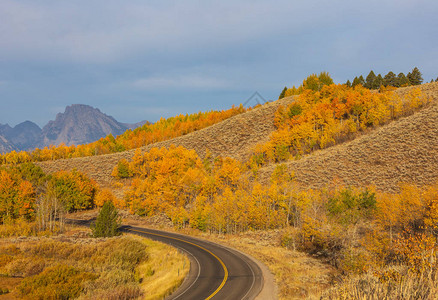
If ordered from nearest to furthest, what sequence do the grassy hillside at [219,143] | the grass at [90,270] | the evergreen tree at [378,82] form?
the grass at [90,270], the grassy hillside at [219,143], the evergreen tree at [378,82]

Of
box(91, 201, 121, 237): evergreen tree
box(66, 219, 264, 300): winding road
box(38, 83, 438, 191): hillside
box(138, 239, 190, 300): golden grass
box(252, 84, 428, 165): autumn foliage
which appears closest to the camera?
box(66, 219, 264, 300): winding road

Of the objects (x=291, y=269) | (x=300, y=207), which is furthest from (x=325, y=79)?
(x=291, y=269)

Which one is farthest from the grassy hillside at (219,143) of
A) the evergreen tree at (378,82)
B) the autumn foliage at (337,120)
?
the evergreen tree at (378,82)

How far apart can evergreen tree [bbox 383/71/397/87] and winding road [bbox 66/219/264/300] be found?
4739 inches

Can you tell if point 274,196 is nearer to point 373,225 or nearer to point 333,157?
point 373,225

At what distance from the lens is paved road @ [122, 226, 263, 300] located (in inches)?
722

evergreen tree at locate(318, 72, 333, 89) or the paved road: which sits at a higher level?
evergreen tree at locate(318, 72, 333, 89)

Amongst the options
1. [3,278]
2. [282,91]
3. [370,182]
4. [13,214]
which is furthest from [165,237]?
[282,91]

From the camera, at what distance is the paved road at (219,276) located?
722 inches

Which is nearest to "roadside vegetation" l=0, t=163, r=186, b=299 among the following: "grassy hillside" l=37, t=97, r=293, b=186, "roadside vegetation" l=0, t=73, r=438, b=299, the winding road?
"roadside vegetation" l=0, t=73, r=438, b=299

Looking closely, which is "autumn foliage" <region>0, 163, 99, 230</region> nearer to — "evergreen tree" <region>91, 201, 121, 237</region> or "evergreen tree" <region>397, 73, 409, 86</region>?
"evergreen tree" <region>91, 201, 121, 237</region>

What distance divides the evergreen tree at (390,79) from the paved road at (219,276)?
120576 millimetres

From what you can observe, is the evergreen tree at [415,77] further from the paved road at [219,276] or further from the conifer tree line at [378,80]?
the paved road at [219,276]

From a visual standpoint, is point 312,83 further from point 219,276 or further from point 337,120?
point 219,276
